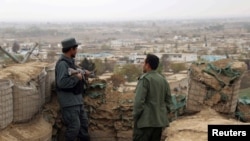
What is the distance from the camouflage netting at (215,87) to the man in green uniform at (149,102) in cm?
166

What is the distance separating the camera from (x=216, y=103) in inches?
254

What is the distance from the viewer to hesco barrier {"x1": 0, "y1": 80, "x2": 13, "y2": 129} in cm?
510

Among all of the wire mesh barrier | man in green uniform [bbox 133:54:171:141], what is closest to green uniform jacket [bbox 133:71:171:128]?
man in green uniform [bbox 133:54:171:141]

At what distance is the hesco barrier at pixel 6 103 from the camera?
16.7ft

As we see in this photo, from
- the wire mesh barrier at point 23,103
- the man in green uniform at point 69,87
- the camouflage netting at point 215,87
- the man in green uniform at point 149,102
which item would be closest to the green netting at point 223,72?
the camouflage netting at point 215,87

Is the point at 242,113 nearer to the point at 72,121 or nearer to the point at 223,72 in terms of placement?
the point at 223,72

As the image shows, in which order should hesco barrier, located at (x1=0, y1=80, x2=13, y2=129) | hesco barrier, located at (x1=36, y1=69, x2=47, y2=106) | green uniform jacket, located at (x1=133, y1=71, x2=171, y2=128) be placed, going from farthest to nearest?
1. hesco barrier, located at (x1=36, y1=69, x2=47, y2=106)
2. hesco barrier, located at (x1=0, y1=80, x2=13, y2=129)
3. green uniform jacket, located at (x1=133, y1=71, x2=171, y2=128)

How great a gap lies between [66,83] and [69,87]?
8 centimetres

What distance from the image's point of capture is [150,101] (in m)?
4.80

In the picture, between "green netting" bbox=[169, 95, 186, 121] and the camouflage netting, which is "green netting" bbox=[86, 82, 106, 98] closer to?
"green netting" bbox=[169, 95, 186, 121]

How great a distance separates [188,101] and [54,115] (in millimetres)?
2031

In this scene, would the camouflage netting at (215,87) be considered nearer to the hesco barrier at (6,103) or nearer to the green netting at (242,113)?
the green netting at (242,113)

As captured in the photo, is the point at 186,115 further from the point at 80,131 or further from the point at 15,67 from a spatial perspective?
the point at 15,67

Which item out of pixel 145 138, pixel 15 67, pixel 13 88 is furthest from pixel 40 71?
pixel 145 138
